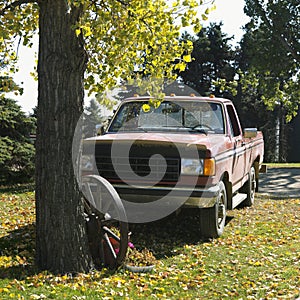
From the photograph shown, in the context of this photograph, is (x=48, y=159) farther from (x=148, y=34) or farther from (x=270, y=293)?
(x=270, y=293)

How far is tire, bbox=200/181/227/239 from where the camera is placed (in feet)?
24.6

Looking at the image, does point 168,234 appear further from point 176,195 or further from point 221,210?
point 176,195

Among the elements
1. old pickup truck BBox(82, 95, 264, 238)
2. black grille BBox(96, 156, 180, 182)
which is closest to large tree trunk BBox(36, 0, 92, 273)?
old pickup truck BBox(82, 95, 264, 238)

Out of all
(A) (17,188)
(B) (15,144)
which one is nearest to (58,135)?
(A) (17,188)

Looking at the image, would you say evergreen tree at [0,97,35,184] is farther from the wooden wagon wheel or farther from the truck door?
the wooden wagon wheel

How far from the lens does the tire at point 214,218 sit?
24.6ft

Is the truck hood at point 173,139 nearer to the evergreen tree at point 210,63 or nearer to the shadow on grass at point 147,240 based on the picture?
the shadow on grass at point 147,240

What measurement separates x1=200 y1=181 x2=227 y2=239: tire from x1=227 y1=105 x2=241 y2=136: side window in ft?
5.33

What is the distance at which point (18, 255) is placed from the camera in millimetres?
6488

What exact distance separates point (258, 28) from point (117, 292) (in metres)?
22.4

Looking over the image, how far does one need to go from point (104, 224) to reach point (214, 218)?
6.46 feet

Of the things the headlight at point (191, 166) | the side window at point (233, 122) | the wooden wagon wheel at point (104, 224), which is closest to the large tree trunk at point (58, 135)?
the wooden wagon wheel at point (104, 224)

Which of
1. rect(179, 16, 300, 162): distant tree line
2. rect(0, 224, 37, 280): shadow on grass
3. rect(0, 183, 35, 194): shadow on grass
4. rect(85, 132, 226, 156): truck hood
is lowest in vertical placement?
rect(0, 224, 37, 280): shadow on grass

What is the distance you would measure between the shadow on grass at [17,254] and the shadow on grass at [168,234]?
4.82 ft
